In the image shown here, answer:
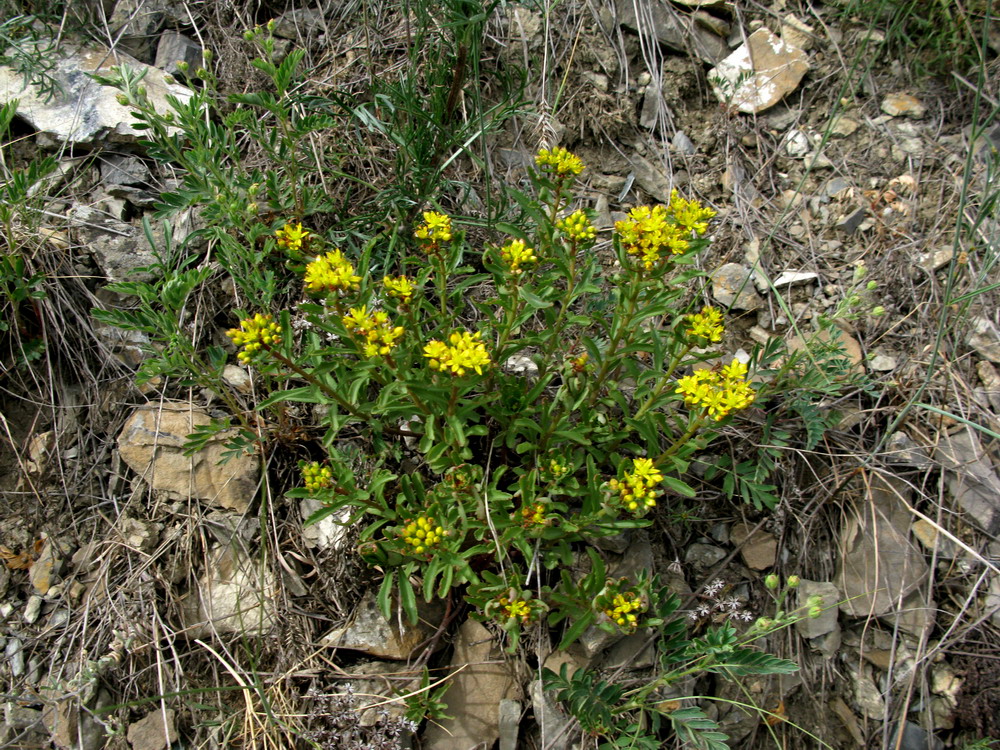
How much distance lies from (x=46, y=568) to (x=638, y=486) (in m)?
2.31

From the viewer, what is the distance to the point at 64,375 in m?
2.92

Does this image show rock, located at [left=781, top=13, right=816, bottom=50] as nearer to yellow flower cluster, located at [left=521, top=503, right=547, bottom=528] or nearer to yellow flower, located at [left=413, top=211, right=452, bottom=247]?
yellow flower, located at [left=413, top=211, right=452, bottom=247]

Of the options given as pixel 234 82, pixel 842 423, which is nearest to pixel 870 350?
pixel 842 423

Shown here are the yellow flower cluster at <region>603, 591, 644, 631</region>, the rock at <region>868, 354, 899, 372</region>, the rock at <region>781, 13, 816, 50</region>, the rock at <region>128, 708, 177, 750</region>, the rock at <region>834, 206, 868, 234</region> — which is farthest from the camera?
the rock at <region>781, 13, 816, 50</region>

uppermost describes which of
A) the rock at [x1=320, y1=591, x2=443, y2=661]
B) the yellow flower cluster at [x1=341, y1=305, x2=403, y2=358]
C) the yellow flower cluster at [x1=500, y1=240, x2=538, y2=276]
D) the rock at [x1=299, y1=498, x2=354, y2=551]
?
the yellow flower cluster at [x1=500, y1=240, x2=538, y2=276]

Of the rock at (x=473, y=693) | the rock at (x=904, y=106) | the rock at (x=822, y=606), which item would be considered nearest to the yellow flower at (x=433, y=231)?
the rock at (x=473, y=693)

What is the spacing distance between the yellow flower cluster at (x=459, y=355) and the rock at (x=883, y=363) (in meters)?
2.06

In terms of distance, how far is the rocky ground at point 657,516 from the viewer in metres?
2.49

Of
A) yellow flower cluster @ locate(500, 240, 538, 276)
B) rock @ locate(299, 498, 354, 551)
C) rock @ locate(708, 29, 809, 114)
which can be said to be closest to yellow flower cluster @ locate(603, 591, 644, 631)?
rock @ locate(299, 498, 354, 551)

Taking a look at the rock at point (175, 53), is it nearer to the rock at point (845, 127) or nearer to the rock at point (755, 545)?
the rock at point (845, 127)

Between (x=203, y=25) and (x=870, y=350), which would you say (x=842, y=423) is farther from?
(x=203, y=25)

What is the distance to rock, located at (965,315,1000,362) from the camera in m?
3.06

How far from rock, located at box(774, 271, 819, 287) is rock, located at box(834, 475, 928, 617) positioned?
39.2 inches

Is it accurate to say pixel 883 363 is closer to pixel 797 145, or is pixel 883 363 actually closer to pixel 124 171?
pixel 797 145
